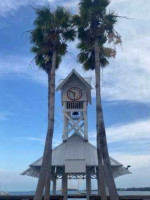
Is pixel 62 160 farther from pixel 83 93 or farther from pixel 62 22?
pixel 62 22

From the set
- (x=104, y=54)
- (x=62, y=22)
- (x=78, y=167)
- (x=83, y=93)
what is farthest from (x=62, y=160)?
(x=62, y=22)

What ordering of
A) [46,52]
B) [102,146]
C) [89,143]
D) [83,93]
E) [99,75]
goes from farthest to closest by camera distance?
1. [83,93]
2. [89,143]
3. [46,52]
4. [99,75]
5. [102,146]

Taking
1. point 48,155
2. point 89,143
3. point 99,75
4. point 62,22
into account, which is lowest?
point 48,155

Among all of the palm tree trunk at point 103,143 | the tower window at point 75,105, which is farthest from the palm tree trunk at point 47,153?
the tower window at point 75,105

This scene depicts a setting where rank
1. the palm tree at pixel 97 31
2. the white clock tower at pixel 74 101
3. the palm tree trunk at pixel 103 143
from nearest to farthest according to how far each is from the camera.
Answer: the palm tree trunk at pixel 103 143 → the palm tree at pixel 97 31 → the white clock tower at pixel 74 101

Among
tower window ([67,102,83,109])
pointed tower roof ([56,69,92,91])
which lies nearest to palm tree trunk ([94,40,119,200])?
pointed tower roof ([56,69,92,91])

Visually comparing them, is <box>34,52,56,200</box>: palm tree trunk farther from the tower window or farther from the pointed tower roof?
the tower window

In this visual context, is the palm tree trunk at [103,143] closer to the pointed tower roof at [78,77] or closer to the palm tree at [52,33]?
the palm tree at [52,33]

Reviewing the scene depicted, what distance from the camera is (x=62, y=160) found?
74.3ft

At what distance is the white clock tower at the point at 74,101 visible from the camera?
26266mm

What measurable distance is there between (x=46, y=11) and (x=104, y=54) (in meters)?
5.72

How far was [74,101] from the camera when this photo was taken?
2684cm

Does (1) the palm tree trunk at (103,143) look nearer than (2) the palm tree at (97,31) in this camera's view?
Yes

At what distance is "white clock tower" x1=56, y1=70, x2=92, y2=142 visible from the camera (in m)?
26.3
